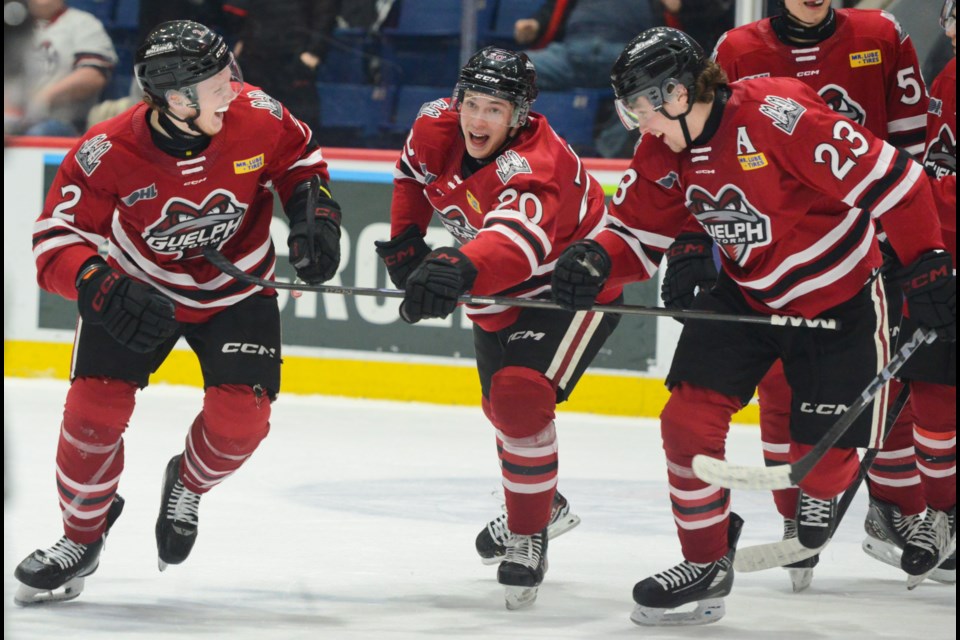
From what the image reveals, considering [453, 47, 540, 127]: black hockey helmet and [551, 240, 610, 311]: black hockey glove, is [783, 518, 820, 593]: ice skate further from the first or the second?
[453, 47, 540, 127]: black hockey helmet

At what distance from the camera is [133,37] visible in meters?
6.02

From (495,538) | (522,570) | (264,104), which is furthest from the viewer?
(495,538)

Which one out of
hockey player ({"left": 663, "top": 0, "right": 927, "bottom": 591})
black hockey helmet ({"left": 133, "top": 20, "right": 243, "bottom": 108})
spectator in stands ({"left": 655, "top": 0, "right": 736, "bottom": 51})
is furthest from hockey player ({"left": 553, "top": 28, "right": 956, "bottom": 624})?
spectator in stands ({"left": 655, "top": 0, "right": 736, "bottom": 51})

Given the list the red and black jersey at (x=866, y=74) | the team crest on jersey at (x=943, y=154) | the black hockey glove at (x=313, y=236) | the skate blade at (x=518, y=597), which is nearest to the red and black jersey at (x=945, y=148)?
the team crest on jersey at (x=943, y=154)

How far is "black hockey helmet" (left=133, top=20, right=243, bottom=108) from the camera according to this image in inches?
111

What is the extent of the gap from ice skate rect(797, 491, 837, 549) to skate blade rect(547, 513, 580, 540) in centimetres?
60

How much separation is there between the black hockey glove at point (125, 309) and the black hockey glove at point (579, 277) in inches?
29.0

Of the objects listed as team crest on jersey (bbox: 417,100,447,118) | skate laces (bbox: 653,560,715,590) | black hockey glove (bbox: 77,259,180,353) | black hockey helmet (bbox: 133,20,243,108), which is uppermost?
black hockey helmet (bbox: 133,20,243,108)

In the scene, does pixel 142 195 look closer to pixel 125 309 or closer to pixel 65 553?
pixel 125 309

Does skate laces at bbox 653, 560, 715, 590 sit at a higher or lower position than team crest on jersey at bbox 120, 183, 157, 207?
lower

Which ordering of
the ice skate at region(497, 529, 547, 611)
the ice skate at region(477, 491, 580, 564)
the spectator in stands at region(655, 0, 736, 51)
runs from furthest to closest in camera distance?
the spectator in stands at region(655, 0, 736, 51) → the ice skate at region(477, 491, 580, 564) → the ice skate at region(497, 529, 547, 611)

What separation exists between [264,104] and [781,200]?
109 centimetres

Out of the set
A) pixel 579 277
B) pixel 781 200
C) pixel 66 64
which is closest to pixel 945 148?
pixel 781 200

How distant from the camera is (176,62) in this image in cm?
282
